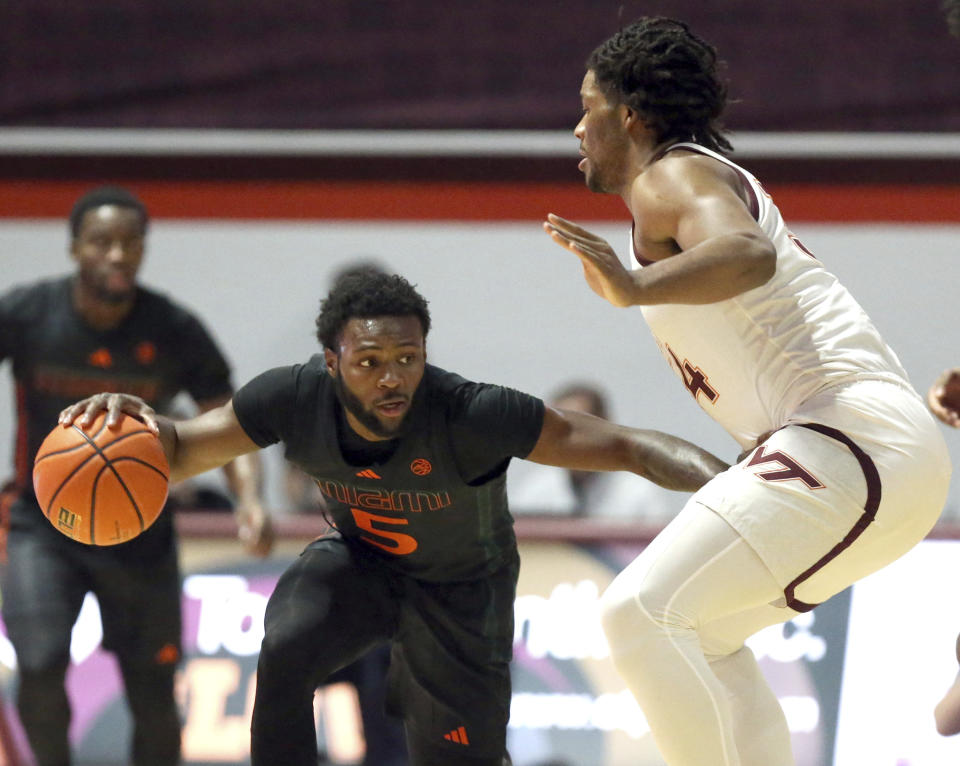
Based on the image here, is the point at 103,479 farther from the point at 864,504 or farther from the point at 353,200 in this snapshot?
the point at 353,200

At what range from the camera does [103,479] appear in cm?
349

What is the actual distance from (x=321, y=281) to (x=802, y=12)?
3.10m

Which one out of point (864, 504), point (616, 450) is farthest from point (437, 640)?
point (864, 504)

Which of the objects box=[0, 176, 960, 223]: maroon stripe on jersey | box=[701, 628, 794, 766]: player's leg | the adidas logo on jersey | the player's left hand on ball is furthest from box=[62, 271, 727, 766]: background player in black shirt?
box=[0, 176, 960, 223]: maroon stripe on jersey

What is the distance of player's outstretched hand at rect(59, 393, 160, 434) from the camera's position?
3.58 meters

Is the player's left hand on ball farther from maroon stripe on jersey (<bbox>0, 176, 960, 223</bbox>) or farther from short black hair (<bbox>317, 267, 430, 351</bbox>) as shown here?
maroon stripe on jersey (<bbox>0, 176, 960, 223</bbox>)

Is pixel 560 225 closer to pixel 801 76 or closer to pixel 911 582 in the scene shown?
pixel 911 582

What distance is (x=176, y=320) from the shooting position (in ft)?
16.9

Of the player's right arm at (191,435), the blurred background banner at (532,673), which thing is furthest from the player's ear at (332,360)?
the blurred background banner at (532,673)

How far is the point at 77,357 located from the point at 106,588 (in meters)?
0.87

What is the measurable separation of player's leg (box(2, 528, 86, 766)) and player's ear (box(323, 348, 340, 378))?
5.24 ft

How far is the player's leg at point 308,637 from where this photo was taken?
11.3ft

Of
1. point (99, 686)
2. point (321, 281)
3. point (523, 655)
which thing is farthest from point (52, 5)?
point (523, 655)

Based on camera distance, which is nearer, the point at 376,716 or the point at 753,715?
the point at 753,715
